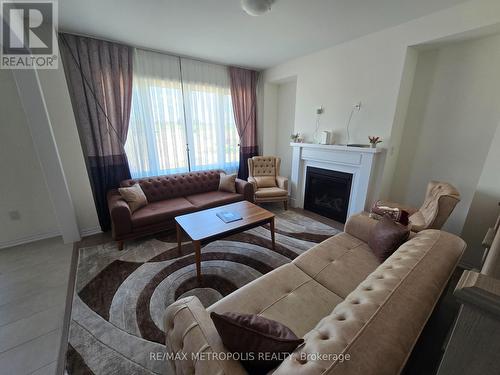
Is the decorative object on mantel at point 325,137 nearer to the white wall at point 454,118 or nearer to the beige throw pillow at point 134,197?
the white wall at point 454,118

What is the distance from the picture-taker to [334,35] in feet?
8.30

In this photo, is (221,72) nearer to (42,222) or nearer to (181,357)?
(42,222)

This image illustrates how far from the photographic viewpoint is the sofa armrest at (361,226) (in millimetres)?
1796

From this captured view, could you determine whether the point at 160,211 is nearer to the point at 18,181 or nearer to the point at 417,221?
the point at 18,181

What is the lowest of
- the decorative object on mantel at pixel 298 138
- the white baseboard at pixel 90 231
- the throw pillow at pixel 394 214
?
the white baseboard at pixel 90 231

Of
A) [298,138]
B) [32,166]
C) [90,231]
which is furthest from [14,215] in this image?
[298,138]

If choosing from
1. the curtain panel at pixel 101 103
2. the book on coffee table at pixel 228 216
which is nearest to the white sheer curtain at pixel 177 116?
the curtain panel at pixel 101 103

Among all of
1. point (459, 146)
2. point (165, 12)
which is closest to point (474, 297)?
point (459, 146)

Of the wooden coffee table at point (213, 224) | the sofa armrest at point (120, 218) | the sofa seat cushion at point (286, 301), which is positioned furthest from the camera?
the sofa armrest at point (120, 218)

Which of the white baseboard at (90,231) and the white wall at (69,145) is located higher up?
the white wall at (69,145)

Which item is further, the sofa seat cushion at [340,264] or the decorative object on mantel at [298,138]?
the decorative object on mantel at [298,138]

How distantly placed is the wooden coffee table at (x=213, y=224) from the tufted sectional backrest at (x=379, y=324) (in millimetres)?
1287

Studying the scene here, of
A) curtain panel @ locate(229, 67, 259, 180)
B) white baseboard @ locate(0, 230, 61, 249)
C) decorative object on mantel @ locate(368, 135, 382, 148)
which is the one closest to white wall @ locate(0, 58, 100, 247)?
white baseboard @ locate(0, 230, 61, 249)

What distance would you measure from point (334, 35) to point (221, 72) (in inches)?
76.2
